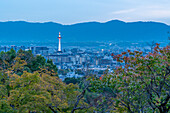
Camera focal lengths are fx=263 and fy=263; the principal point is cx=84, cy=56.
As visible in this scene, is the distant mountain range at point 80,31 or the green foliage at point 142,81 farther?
the distant mountain range at point 80,31

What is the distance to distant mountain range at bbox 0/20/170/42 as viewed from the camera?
14625 centimetres

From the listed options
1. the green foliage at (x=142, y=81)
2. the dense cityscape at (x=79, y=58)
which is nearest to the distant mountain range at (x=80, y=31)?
the dense cityscape at (x=79, y=58)

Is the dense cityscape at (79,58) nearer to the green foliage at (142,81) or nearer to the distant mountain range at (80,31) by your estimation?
the green foliage at (142,81)

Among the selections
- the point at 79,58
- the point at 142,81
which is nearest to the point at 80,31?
the point at 79,58

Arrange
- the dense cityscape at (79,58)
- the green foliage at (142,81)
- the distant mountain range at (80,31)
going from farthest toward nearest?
the distant mountain range at (80,31) → the dense cityscape at (79,58) → the green foliage at (142,81)

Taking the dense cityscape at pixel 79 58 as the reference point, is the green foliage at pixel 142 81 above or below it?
above

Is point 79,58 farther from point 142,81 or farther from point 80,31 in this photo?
point 142,81

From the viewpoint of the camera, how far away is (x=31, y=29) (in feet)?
534

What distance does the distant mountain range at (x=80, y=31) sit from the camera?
146 metres

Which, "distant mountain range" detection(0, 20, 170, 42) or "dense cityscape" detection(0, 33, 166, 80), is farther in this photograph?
"distant mountain range" detection(0, 20, 170, 42)

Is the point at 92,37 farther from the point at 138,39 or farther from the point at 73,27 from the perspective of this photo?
the point at 138,39

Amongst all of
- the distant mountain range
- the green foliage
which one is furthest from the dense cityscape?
the distant mountain range

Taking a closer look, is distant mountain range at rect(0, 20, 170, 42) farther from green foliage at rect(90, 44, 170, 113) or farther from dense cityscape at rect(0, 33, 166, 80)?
green foliage at rect(90, 44, 170, 113)

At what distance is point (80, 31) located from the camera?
522 ft
